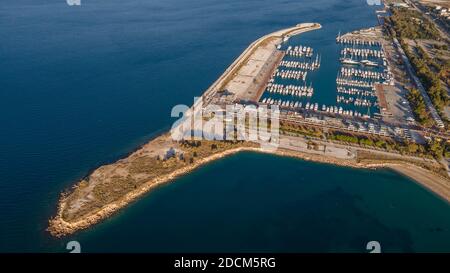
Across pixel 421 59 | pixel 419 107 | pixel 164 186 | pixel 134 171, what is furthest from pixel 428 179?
pixel 421 59

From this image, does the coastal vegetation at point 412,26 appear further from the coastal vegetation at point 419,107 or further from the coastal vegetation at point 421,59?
the coastal vegetation at point 419,107

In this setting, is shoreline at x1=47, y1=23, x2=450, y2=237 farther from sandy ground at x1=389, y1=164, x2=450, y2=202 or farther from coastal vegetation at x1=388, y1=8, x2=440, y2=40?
coastal vegetation at x1=388, y1=8, x2=440, y2=40

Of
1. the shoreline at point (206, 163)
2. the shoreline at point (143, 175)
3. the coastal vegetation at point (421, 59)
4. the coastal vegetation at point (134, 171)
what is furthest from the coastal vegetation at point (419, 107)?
the coastal vegetation at point (134, 171)

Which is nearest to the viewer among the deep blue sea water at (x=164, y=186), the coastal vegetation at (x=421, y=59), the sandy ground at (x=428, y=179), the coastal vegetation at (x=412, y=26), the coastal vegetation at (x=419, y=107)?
the deep blue sea water at (x=164, y=186)

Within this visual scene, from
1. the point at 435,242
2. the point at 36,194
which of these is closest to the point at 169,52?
the point at 36,194

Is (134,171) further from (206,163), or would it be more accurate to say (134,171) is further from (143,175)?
(206,163)

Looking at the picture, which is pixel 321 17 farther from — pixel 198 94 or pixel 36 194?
pixel 36 194
